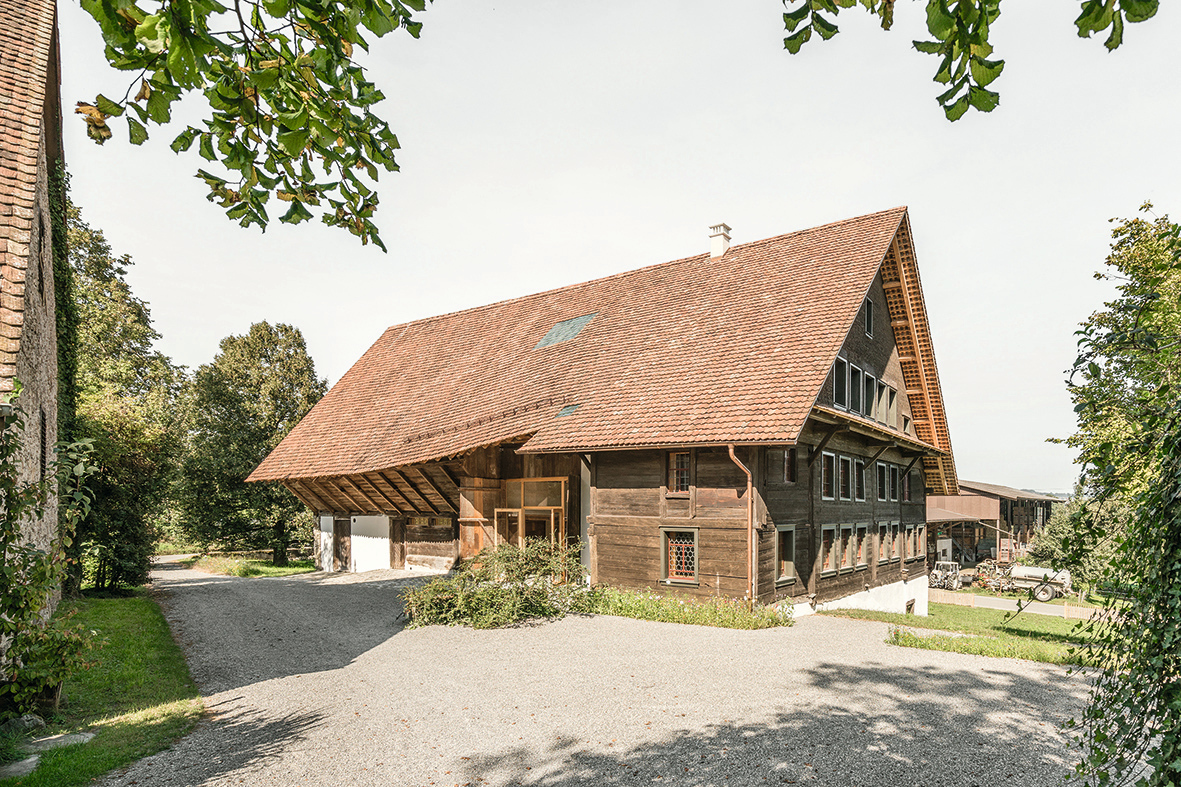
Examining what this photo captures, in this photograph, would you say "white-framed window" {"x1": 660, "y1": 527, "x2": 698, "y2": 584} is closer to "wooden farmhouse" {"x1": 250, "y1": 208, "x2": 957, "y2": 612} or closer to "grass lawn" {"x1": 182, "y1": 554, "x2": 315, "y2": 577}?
"wooden farmhouse" {"x1": 250, "y1": 208, "x2": 957, "y2": 612}

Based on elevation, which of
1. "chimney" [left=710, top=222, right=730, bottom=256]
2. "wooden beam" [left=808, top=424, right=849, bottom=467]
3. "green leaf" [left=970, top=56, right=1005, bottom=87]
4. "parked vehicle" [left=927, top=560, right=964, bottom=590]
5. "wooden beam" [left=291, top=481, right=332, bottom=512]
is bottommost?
"parked vehicle" [left=927, top=560, right=964, bottom=590]

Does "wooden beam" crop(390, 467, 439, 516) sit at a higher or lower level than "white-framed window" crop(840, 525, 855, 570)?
higher

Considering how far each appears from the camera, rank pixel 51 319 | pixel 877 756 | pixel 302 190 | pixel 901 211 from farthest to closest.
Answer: pixel 901 211 → pixel 51 319 → pixel 877 756 → pixel 302 190

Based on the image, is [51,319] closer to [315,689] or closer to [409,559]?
[315,689]

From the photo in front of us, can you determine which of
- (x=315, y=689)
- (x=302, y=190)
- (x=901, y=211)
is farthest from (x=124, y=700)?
(x=901, y=211)

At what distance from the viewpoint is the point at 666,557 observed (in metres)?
16.2

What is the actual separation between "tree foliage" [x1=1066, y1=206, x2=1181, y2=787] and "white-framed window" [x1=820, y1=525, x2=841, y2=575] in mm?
14581

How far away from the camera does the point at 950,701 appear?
891 centimetres

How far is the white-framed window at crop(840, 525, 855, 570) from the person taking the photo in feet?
64.2

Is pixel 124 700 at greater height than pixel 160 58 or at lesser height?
lesser

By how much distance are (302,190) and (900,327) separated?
75.5 ft

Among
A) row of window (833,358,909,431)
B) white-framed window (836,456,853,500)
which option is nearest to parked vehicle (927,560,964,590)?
row of window (833,358,909,431)

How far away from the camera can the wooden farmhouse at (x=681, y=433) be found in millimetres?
15734

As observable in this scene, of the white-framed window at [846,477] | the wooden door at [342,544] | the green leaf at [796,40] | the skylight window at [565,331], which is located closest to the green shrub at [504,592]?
the white-framed window at [846,477]
